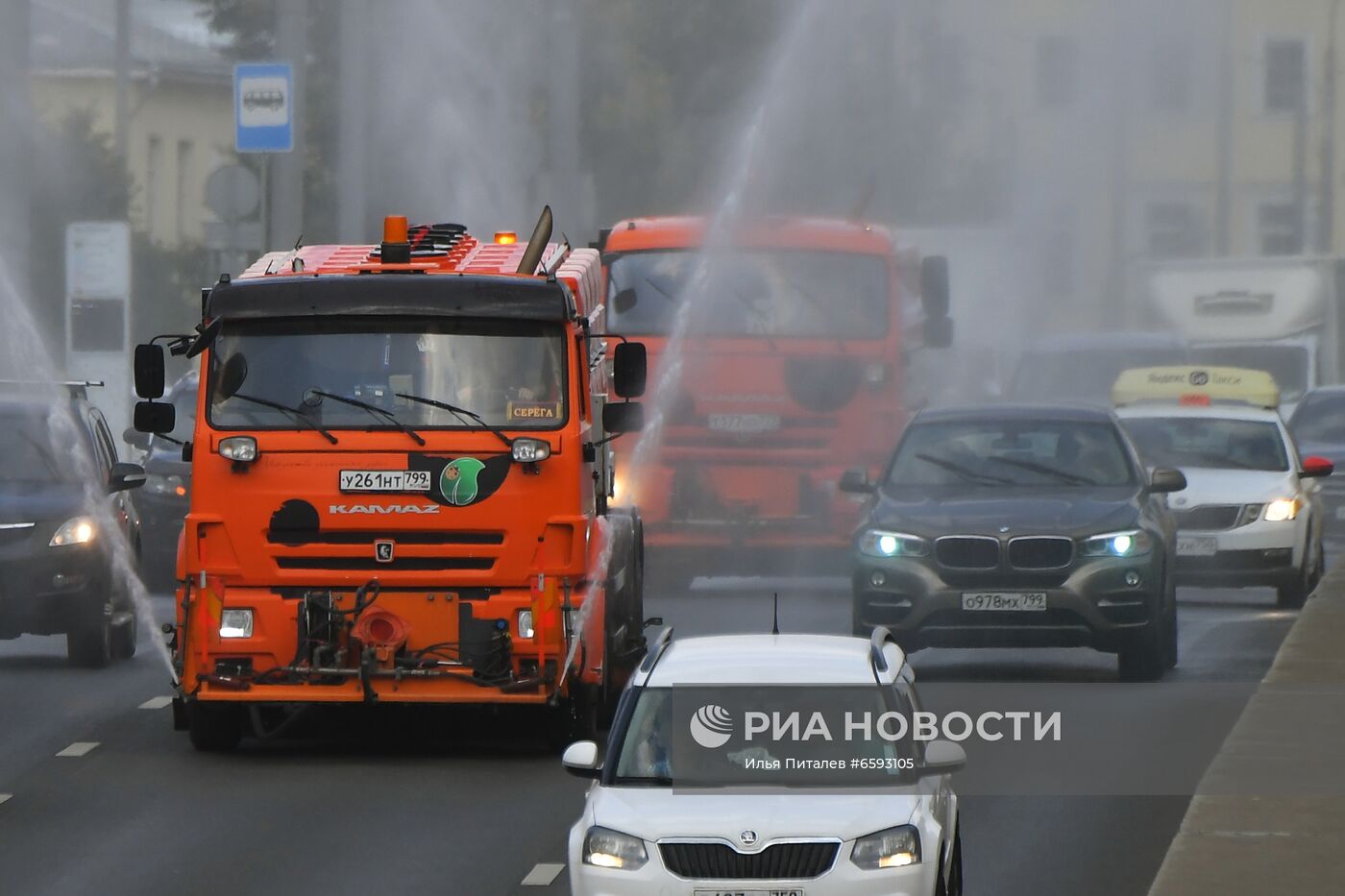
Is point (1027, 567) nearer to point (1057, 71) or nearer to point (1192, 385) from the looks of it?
point (1192, 385)

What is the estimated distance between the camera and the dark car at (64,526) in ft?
64.3

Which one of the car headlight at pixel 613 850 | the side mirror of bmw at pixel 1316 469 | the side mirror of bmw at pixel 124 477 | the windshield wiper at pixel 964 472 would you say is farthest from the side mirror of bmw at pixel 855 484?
the car headlight at pixel 613 850

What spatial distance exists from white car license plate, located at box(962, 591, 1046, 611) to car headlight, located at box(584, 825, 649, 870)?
28.5 feet

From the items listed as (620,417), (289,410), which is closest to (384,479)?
(289,410)

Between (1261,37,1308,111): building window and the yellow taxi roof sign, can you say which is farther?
(1261,37,1308,111): building window

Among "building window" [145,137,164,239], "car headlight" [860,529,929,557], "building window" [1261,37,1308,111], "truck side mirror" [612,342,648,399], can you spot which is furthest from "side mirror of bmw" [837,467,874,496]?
"building window" [1261,37,1308,111]

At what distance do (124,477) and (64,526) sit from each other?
486 mm

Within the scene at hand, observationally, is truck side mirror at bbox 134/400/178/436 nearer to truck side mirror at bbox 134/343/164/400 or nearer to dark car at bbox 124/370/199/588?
truck side mirror at bbox 134/343/164/400

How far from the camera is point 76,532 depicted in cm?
1994

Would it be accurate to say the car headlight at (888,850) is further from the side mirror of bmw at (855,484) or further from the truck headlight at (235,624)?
the side mirror of bmw at (855,484)

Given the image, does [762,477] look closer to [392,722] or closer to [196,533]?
[392,722]

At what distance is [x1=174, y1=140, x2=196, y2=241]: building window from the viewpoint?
66625 mm

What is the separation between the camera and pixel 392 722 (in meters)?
17.2

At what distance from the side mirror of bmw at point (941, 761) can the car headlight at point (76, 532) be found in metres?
10.5
